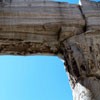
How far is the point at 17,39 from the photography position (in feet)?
34.0

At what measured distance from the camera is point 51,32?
34.9 ft

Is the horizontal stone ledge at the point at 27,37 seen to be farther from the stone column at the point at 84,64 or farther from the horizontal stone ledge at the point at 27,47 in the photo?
the stone column at the point at 84,64

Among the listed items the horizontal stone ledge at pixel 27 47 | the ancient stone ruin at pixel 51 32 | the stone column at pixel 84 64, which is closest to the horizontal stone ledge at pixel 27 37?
the ancient stone ruin at pixel 51 32

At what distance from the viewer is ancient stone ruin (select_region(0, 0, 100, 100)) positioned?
33.1 ft

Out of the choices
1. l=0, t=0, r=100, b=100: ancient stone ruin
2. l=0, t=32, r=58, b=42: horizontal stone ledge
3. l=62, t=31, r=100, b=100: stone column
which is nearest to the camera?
l=62, t=31, r=100, b=100: stone column

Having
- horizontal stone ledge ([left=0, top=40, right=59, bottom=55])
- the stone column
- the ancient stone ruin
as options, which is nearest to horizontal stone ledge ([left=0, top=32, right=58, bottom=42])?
the ancient stone ruin

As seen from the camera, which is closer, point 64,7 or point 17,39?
point 17,39

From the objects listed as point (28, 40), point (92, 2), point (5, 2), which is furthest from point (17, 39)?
point (92, 2)

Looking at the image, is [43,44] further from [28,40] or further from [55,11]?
[55,11]

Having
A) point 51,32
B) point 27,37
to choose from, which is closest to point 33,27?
→ point 27,37

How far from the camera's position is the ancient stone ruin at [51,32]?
10.1 m

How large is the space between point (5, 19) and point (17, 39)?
2.10 ft

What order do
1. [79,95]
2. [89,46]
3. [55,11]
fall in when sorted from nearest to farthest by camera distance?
[79,95]
[89,46]
[55,11]

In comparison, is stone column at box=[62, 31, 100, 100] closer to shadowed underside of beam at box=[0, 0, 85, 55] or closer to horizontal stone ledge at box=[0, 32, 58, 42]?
shadowed underside of beam at box=[0, 0, 85, 55]
